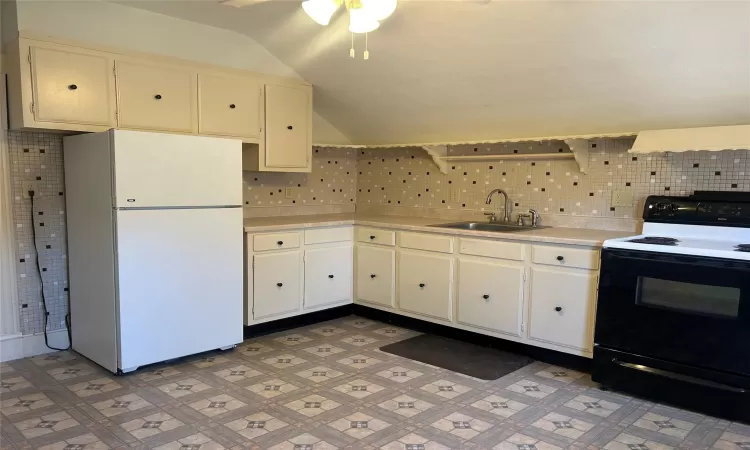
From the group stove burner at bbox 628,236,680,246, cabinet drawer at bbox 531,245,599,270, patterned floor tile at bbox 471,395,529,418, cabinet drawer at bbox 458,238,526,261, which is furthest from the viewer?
cabinet drawer at bbox 458,238,526,261

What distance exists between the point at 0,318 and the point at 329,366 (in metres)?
2.02

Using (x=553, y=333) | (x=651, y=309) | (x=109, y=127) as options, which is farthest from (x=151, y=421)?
(x=651, y=309)

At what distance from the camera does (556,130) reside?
3645mm

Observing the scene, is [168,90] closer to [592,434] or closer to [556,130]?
[556,130]

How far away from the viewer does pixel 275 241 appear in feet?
12.2

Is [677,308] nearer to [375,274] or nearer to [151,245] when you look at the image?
[375,274]

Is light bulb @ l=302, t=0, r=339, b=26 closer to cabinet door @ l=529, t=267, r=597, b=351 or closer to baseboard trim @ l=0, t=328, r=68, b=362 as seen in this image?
cabinet door @ l=529, t=267, r=597, b=351

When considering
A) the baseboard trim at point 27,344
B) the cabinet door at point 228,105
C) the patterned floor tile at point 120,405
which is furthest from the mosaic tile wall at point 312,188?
the patterned floor tile at point 120,405

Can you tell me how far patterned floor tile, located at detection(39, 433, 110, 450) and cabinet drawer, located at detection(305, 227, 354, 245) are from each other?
6.46 ft

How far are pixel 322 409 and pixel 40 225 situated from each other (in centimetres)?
216

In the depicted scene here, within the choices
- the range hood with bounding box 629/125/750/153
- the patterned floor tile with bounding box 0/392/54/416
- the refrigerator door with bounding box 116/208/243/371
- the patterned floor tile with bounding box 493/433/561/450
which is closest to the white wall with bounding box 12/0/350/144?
the refrigerator door with bounding box 116/208/243/371

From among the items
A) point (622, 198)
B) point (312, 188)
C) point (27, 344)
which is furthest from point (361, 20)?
point (27, 344)

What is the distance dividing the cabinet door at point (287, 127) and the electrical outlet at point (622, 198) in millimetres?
2275

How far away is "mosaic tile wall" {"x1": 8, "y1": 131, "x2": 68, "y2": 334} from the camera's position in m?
3.19
